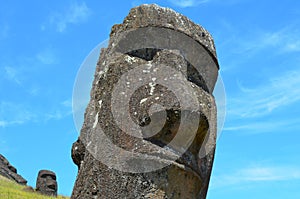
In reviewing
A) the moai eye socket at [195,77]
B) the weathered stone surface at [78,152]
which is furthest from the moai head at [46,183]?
the moai eye socket at [195,77]

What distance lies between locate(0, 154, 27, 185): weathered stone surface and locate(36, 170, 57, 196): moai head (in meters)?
7.82

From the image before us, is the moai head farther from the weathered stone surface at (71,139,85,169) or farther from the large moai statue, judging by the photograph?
the large moai statue

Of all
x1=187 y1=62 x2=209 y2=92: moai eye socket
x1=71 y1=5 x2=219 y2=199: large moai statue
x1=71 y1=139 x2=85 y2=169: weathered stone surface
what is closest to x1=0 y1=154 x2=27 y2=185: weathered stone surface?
x1=71 y1=139 x2=85 y2=169: weathered stone surface

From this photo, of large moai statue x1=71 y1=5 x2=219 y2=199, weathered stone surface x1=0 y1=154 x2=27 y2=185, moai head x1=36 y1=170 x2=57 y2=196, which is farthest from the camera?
weathered stone surface x1=0 y1=154 x2=27 y2=185

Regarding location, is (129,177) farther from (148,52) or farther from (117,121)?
(148,52)

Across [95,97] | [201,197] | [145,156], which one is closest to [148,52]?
[95,97]

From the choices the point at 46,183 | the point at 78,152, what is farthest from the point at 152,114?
the point at 46,183

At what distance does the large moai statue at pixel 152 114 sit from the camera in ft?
14.0

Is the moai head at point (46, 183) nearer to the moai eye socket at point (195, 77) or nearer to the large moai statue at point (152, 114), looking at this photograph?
the large moai statue at point (152, 114)

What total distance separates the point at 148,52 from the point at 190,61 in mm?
406

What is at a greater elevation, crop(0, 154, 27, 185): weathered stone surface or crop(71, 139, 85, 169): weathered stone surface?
crop(0, 154, 27, 185): weathered stone surface

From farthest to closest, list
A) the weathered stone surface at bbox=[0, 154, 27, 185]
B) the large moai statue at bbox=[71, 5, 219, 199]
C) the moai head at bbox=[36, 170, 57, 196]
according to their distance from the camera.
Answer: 1. the weathered stone surface at bbox=[0, 154, 27, 185]
2. the moai head at bbox=[36, 170, 57, 196]
3. the large moai statue at bbox=[71, 5, 219, 199]

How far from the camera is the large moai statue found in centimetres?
427

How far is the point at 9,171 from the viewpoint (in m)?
34.7
